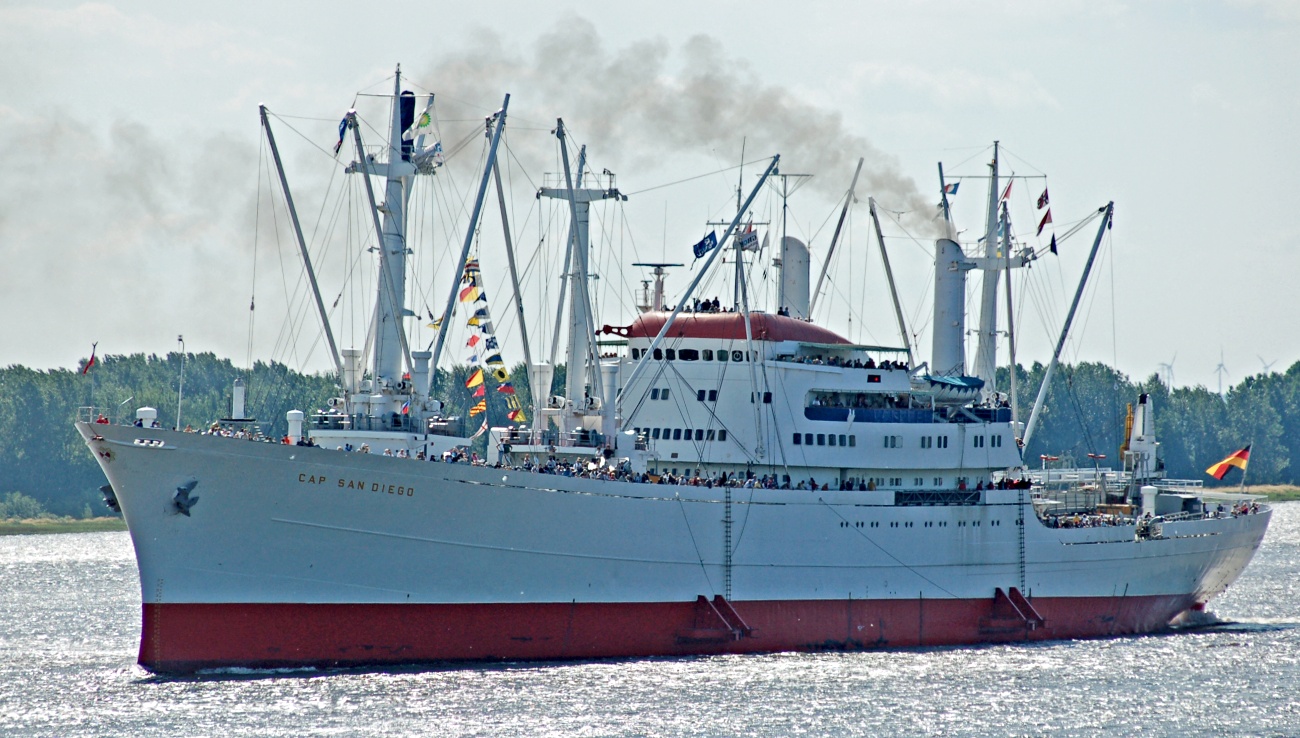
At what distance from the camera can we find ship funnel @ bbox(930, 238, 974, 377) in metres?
56.0

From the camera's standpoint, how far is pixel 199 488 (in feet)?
124

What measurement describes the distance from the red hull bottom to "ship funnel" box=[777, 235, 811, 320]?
10925 mm

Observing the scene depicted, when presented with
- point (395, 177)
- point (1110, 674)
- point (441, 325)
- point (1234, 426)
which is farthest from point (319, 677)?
point (1234, 426)

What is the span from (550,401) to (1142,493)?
82.8 ft

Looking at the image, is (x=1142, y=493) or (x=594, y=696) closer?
(x=594, y=696)

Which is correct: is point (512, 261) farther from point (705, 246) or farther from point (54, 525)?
point (54, 525)

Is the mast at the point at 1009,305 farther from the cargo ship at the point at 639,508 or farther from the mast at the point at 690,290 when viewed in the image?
the mast at the point at 690,290

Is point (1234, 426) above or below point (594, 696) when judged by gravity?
above

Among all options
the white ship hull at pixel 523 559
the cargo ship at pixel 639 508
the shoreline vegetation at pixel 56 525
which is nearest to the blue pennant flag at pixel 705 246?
the cargo ship at pixel 639 508

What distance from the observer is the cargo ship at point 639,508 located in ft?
126

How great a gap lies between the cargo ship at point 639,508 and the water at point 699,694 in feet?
4.36

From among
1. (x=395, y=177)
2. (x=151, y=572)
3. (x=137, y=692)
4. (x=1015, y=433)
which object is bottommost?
(x=137, y=692)

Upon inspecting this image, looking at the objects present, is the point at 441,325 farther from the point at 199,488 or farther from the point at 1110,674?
the point at 1110,674

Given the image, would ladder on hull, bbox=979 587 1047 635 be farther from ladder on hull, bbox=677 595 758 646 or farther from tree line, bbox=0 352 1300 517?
tree line, bbox=0 352 1300 517
